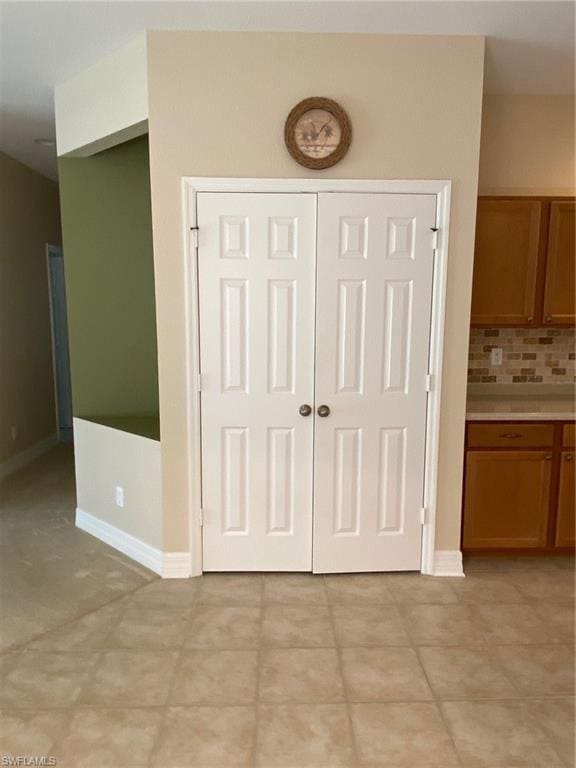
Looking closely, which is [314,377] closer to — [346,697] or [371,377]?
[371,377]

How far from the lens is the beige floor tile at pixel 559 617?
8.34 feet

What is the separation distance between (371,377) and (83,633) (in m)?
1.87

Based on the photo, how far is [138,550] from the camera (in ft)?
10.6

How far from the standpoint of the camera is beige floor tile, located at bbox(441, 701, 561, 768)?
183cm

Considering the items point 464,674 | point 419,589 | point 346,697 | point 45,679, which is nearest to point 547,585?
point 419,589

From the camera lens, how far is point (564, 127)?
3416mm

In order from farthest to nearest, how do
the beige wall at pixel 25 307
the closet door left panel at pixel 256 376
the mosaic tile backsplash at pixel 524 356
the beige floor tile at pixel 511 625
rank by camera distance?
the beige wall at pixel 25 307 → the mosaic tile backsplash at pixel 524 356 → the closet door left panel at pixel 256 376 → the beige floor tile at pixel 511 625

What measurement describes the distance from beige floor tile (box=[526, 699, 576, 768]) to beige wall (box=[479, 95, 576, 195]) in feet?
9.21

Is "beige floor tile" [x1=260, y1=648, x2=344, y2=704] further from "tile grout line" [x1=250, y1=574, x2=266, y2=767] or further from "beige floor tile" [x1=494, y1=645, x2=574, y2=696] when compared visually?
"beige floor tile" [x1=494, y1=645, x2=574, y2=696]

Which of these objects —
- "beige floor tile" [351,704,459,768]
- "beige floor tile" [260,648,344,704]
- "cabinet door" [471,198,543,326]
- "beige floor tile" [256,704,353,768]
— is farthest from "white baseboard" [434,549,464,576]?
"cabinet door" [471,198,543,326]

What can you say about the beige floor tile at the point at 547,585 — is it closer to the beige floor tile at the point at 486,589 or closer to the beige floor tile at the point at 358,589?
the beige floor tile at the point at 486,589

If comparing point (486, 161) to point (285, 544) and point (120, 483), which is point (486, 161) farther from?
point (120, 483)

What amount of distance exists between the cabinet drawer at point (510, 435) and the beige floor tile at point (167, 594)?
1.73 m

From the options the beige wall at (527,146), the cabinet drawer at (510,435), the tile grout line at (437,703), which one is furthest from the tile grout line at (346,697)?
the beige wall at (527,146)
